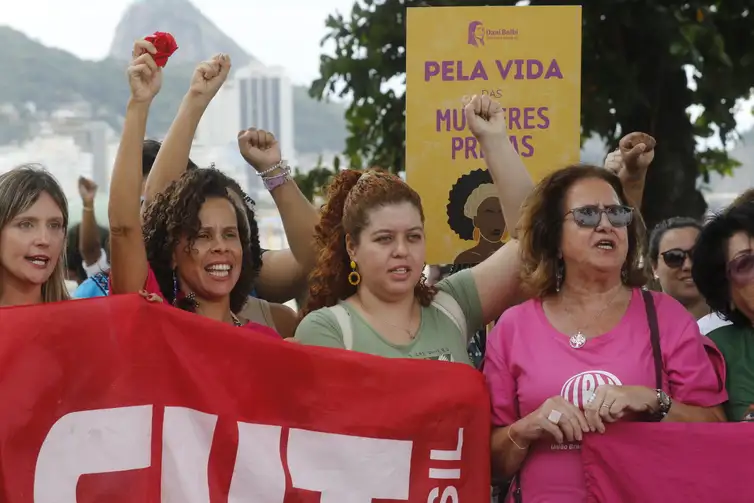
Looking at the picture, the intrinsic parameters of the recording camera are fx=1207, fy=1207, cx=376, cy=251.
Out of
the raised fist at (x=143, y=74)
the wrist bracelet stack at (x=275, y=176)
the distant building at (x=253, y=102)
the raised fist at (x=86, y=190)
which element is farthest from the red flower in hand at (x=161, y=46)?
the distant building at (x=253, y=102)

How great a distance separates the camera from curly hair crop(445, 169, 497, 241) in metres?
4.79

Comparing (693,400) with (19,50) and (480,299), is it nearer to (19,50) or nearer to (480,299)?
(480,299)

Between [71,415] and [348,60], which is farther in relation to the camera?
[348,60]

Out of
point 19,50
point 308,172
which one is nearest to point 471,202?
point 308,172

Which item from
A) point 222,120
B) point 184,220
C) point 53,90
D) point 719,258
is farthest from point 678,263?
point 53,90

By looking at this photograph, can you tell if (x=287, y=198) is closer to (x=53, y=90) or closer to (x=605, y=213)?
(x=605, y=213)

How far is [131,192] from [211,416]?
70 centimetres

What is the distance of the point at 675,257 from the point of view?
5.50 metres

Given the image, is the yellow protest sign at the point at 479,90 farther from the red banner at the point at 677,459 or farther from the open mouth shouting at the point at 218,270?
the red banner at the point at 677,459

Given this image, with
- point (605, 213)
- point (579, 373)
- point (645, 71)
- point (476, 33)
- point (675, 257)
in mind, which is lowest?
point (579, 373)

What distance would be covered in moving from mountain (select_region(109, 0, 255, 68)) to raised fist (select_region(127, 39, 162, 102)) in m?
19.7

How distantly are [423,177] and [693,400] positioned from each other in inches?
68.4

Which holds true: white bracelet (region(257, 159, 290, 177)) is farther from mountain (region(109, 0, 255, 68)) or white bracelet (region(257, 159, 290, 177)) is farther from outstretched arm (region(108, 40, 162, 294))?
mountain (region(109, 0, 255, 68))

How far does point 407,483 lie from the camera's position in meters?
3.60
